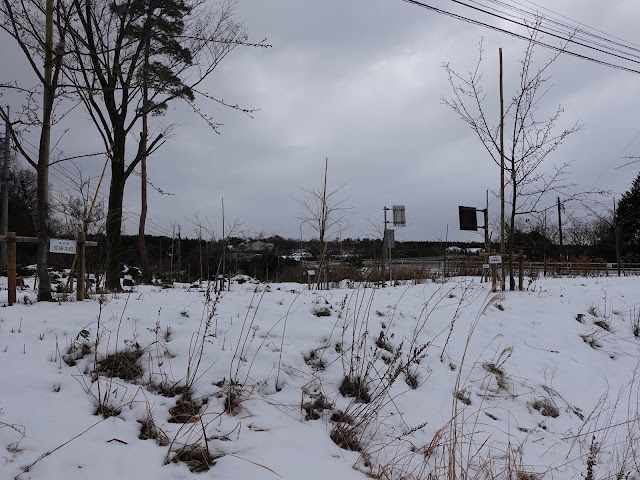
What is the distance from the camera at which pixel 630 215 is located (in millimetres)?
31531

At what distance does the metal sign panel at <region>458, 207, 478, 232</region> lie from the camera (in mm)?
12195

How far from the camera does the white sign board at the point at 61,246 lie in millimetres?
5074

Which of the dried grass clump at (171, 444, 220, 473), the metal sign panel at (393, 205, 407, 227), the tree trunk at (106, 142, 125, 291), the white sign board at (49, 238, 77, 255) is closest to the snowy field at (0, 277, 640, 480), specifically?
the dried grass clump at (171, 444, 220, 473)

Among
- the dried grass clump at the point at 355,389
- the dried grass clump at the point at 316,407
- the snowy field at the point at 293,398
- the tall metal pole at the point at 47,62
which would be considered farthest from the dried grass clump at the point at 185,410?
the tall metal pole at the point at 47,62

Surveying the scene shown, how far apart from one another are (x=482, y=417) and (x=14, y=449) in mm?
3566

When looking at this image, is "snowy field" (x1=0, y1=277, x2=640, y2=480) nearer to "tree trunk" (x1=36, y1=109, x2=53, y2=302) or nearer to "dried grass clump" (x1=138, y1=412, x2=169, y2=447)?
"dried grass clump" (x1=138, y1=412, x2=169, y2=447)

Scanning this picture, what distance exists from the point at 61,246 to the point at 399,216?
14457 millimetres

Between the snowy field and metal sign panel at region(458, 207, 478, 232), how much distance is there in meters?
6.78

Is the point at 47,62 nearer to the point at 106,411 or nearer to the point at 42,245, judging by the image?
the point at 42,245

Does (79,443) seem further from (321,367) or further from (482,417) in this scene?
(482,417)

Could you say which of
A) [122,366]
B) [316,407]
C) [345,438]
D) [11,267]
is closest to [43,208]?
[11,267]

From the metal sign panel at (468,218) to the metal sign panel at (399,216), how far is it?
4700mm

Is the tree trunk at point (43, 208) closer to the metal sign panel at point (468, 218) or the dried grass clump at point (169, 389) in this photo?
the dried grass clump at point (169, 389)

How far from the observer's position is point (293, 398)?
3.35 m
